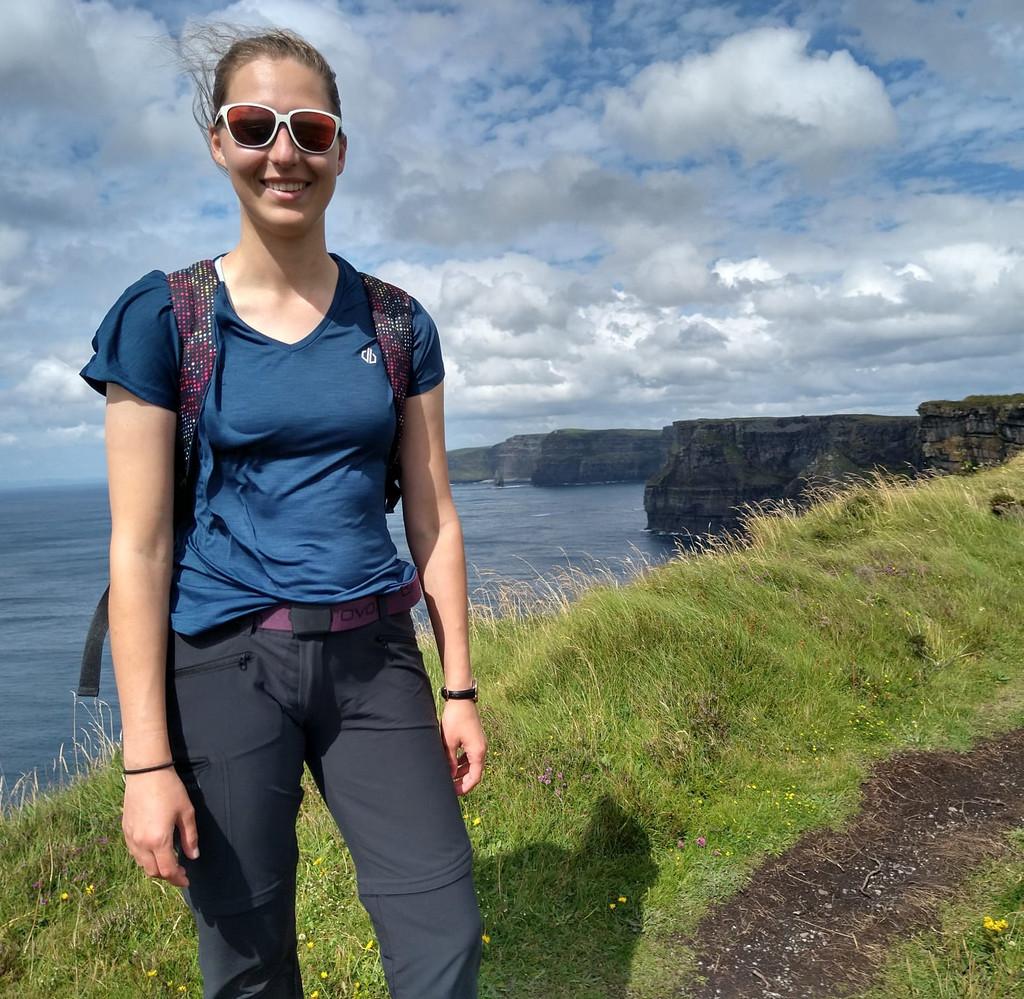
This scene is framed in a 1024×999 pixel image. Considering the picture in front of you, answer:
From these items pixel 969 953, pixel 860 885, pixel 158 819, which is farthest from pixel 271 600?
pixel 860 885

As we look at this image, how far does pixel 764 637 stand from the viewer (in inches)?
228

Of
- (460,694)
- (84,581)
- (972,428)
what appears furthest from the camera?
(84,581)

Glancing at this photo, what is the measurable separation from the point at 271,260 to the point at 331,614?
78cm

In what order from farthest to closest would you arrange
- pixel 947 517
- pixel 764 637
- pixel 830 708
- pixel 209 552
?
pixel 947 517, pixel 764 637, pixel 830 708, pixel 209 552

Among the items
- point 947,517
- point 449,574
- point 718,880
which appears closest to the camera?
point 449,574

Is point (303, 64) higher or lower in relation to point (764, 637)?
higher

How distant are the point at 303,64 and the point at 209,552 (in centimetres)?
107

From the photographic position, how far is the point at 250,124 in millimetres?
1760

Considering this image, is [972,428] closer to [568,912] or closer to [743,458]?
[568,912]

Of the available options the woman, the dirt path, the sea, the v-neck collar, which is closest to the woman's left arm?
the woman

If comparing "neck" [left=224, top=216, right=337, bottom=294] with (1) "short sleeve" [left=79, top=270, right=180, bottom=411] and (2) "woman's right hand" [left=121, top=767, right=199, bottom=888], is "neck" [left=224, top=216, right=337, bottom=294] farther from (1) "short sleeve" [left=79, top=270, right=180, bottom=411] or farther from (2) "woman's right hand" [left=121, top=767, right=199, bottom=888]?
(2) "woman's right hand" [left=121, top=767, right=199, bottom=888]

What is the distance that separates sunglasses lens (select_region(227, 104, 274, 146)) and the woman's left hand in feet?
4.43

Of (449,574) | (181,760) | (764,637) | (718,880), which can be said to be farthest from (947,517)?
(181,760)

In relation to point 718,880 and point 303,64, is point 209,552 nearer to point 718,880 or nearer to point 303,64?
point 303,64
